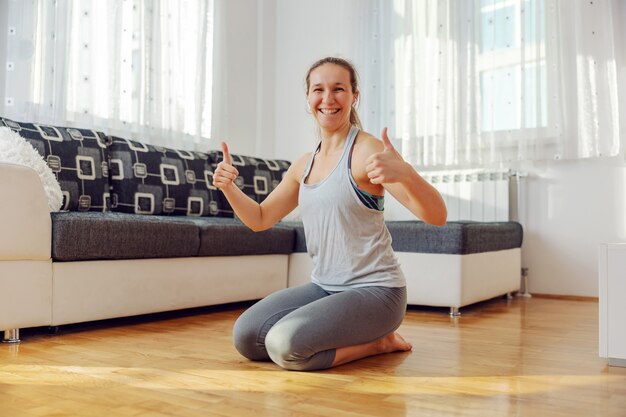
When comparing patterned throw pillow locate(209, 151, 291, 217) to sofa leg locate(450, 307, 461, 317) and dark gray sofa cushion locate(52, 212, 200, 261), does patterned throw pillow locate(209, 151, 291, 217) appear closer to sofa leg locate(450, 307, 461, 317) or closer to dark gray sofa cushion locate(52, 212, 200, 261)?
dark gray sofa cushion locate(52, 212, 200, 261)

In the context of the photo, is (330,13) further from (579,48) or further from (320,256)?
(320,256)

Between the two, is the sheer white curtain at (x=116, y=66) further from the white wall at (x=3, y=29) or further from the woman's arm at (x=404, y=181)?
the woman's arm at (x=404, y=181)

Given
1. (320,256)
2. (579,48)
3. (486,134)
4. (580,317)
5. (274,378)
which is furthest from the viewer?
(486,134)

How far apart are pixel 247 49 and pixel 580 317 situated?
304 cm

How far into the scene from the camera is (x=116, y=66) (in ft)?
11.3

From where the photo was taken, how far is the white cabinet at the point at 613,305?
166 centimetres

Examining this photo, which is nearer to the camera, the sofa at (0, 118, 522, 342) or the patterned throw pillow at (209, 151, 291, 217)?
the sofa at (0, 118, 522, 342)

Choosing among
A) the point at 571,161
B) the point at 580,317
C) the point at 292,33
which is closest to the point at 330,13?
the point at 292,33

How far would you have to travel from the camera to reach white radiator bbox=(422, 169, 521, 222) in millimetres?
3646

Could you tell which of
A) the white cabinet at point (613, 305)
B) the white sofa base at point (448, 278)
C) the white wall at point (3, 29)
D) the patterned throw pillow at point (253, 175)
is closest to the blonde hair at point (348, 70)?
the white cabinet at point (613, 305)

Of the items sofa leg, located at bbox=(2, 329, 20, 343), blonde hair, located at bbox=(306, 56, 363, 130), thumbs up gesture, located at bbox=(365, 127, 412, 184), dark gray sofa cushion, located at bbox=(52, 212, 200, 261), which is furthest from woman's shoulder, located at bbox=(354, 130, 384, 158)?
sofa leg, located at bbox=(2, 329, 20, 343)

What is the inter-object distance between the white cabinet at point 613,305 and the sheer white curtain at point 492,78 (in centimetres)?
185

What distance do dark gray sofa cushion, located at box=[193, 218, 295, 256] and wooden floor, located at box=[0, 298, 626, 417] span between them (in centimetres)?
48

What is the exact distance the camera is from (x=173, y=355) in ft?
5.88
